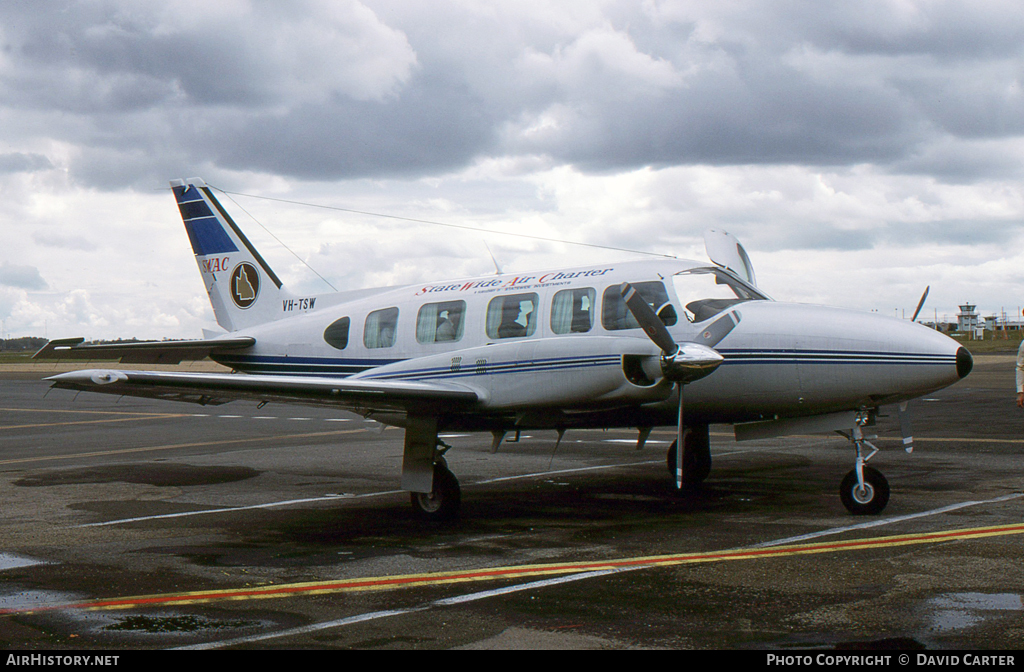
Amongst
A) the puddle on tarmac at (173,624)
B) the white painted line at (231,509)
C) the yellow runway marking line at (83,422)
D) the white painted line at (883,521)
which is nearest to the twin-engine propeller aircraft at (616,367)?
the white painted line at (883,521)

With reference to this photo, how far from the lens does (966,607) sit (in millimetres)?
5938

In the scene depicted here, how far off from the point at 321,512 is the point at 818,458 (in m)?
8.39

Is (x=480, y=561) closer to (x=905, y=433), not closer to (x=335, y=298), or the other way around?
(x=905, y=433)

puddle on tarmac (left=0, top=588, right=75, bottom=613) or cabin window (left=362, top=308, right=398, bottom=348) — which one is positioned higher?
cabin window (left=362, top=308, right=398, bottom=348)

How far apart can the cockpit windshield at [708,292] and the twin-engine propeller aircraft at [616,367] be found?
17mm

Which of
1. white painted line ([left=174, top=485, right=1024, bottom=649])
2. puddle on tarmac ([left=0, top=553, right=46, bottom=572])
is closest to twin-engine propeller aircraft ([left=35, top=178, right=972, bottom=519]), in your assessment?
white painted line ([left=174, top=485, right=1024, bottom=649])

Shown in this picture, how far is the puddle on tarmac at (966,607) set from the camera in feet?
18.3

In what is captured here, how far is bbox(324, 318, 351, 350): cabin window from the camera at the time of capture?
12688 mm

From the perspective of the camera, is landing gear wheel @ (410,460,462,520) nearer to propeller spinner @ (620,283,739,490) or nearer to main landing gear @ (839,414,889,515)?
propeller spinner @ (620,283,739,490)

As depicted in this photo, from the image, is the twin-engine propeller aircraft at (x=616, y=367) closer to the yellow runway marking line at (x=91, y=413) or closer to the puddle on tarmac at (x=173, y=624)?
the puddle on tarmac at (x=173, y=624)

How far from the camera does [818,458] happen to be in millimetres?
14961

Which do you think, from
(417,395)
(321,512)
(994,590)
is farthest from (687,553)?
(321,512)

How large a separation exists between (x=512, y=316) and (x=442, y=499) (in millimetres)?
2369

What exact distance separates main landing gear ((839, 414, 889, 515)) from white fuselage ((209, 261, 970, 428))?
1.57 feet
